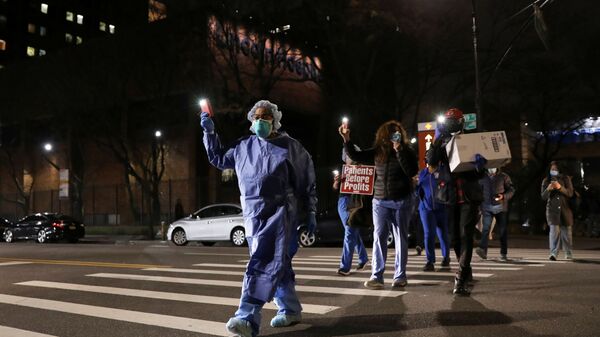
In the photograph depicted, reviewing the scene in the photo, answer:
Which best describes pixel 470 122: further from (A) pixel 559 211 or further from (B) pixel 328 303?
(B) pixel 328 303

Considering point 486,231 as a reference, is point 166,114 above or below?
above

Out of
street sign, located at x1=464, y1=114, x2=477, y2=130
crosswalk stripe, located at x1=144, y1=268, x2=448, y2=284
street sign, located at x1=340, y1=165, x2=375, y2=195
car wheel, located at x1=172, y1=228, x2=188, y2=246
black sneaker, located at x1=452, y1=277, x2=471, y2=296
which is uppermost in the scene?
street sign, located at x1=464, y1=114, x2=477, y2=130

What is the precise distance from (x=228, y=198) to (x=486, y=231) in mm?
22667

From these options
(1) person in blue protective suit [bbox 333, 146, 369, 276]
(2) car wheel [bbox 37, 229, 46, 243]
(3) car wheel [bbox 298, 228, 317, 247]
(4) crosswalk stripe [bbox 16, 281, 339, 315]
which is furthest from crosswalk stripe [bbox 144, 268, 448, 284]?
(2) car wheel [bbox 37, 229, 46, 243]

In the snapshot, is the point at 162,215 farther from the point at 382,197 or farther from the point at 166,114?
the point at 382,197

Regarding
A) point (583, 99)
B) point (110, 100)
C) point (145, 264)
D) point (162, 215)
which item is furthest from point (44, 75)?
point (583, 99)

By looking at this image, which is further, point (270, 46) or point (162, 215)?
point (162, 215)

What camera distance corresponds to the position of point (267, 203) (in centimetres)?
440

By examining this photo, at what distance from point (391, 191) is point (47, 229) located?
21.6m

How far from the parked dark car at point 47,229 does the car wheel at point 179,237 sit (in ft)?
25.1

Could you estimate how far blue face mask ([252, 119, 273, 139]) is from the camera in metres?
4.63

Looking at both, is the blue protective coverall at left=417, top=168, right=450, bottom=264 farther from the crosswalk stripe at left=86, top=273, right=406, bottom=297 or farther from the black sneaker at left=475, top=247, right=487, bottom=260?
the crosswalk stripe at left=86, top=273, right=406, bottom=297

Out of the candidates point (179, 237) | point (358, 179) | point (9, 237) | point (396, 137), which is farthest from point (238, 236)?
point (9, 237)

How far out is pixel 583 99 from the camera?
77.9 feet
